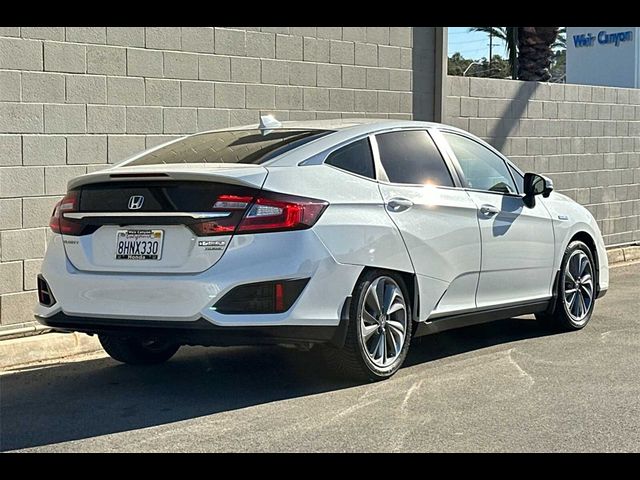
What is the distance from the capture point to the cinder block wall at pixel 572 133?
40.1 ft

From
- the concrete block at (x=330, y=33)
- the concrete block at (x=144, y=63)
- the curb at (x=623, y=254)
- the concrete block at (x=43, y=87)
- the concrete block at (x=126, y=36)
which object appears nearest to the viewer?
the concrete block at (x=43, y=87)

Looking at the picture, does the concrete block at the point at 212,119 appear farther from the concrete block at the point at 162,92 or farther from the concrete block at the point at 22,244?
the concrete block at the point at 22,244

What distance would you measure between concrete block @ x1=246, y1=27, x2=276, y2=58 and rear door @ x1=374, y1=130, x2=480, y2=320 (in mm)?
2770

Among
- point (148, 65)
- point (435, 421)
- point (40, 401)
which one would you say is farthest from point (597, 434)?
point (148, 65)

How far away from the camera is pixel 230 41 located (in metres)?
9.17

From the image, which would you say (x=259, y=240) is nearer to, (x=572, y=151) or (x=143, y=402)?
(x=143, y=402)

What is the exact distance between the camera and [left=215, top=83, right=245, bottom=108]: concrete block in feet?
29.9

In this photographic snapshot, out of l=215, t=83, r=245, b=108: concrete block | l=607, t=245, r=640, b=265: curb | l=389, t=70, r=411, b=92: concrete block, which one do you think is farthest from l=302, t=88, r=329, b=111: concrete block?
l=607, t=245, r=640, b=265: curb

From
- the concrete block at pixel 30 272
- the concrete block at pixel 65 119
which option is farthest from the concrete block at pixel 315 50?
the concrete block at pixel 30 272

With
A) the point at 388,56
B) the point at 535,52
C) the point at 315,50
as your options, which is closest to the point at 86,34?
the point at 315,50

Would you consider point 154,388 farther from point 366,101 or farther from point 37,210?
point 366,101

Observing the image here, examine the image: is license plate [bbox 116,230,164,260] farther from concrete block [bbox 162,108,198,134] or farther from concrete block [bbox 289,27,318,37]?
concrete block [bbox 289,27,318,37]

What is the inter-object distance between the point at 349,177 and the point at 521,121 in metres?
7.08

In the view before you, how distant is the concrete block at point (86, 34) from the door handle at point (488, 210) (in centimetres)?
330
